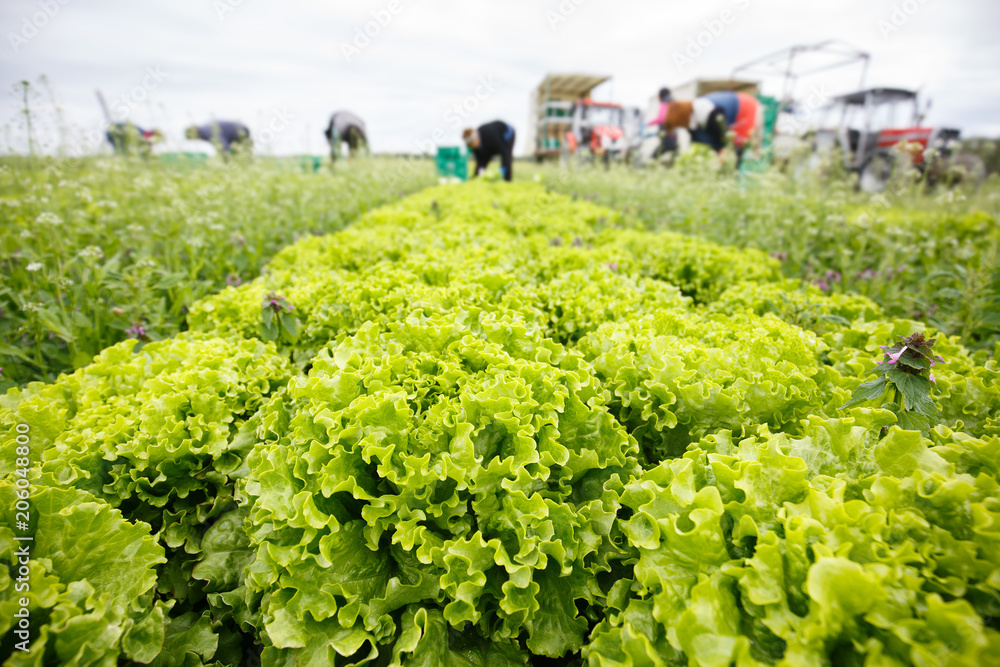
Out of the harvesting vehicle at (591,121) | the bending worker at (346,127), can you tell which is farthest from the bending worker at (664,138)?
the bending worker at (346,127)

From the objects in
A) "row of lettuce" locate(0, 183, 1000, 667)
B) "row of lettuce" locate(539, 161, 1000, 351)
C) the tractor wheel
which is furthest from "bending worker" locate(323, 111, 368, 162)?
the tractor wheel

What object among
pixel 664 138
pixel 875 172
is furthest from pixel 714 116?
pixel 875 172

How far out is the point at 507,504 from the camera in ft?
6.03

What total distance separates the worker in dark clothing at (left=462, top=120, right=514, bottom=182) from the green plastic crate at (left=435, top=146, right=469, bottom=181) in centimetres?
390

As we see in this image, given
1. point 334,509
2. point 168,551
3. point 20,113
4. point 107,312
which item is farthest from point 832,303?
point 20,113

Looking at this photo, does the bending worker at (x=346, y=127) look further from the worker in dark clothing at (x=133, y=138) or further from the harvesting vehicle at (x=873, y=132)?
the harvesting vehicle at (x=873, y=132)

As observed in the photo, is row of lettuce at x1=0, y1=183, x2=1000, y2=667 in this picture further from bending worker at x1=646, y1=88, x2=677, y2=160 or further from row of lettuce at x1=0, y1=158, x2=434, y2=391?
bending worker at x1=646, y1=88, x2=677, y2=160

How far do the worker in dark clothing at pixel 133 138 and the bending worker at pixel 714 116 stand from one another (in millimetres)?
17757

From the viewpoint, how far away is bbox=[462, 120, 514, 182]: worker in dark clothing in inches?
691

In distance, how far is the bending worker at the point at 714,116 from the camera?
18438 millimetres

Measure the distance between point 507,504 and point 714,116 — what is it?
817 inches

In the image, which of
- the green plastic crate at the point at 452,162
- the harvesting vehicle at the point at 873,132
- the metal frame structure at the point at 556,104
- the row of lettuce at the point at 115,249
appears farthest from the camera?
the metal frame structure at the point at 556,104

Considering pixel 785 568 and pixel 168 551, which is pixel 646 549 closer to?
pixel 785 568

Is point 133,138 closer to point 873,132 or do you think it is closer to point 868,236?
point 868,236
